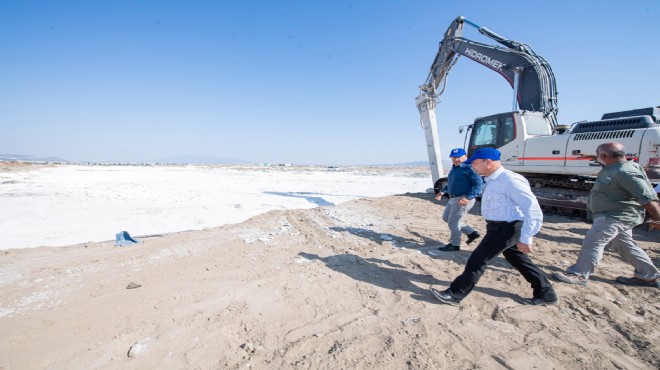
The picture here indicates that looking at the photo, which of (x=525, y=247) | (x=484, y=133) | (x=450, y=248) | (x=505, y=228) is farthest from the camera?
(x=484, y=133)

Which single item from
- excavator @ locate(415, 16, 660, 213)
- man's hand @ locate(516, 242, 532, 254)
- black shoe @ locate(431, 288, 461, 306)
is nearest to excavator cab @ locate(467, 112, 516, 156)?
excavator @ locate(415, 16, 660, 213)

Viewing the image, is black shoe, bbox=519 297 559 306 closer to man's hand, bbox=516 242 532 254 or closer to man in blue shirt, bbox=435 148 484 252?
man's hand, bbox=516 242 532 254

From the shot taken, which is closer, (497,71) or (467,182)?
(467,182)

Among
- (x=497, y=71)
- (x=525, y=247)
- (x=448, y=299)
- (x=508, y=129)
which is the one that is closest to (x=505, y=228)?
(x=525, y=247)

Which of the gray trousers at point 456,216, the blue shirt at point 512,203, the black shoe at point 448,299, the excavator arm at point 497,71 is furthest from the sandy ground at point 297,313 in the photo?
the excavator arm at point 497,71

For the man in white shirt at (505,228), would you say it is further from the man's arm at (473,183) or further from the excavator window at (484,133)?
the excavator window at (484,133)

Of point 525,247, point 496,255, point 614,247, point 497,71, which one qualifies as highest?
point 497,71

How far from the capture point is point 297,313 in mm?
2877

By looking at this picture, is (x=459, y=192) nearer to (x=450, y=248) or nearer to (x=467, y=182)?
(x=467, y=182)

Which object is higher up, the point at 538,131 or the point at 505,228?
the point at 538,131

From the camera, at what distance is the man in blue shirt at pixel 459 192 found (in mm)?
4629

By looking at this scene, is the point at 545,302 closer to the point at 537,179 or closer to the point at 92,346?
the point at 92,346

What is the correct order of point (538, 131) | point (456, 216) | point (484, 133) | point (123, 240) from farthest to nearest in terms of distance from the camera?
point (484, 133)
point (538, 131)
point (123, 240)
point (456, 216)

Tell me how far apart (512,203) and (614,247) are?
1.93m
